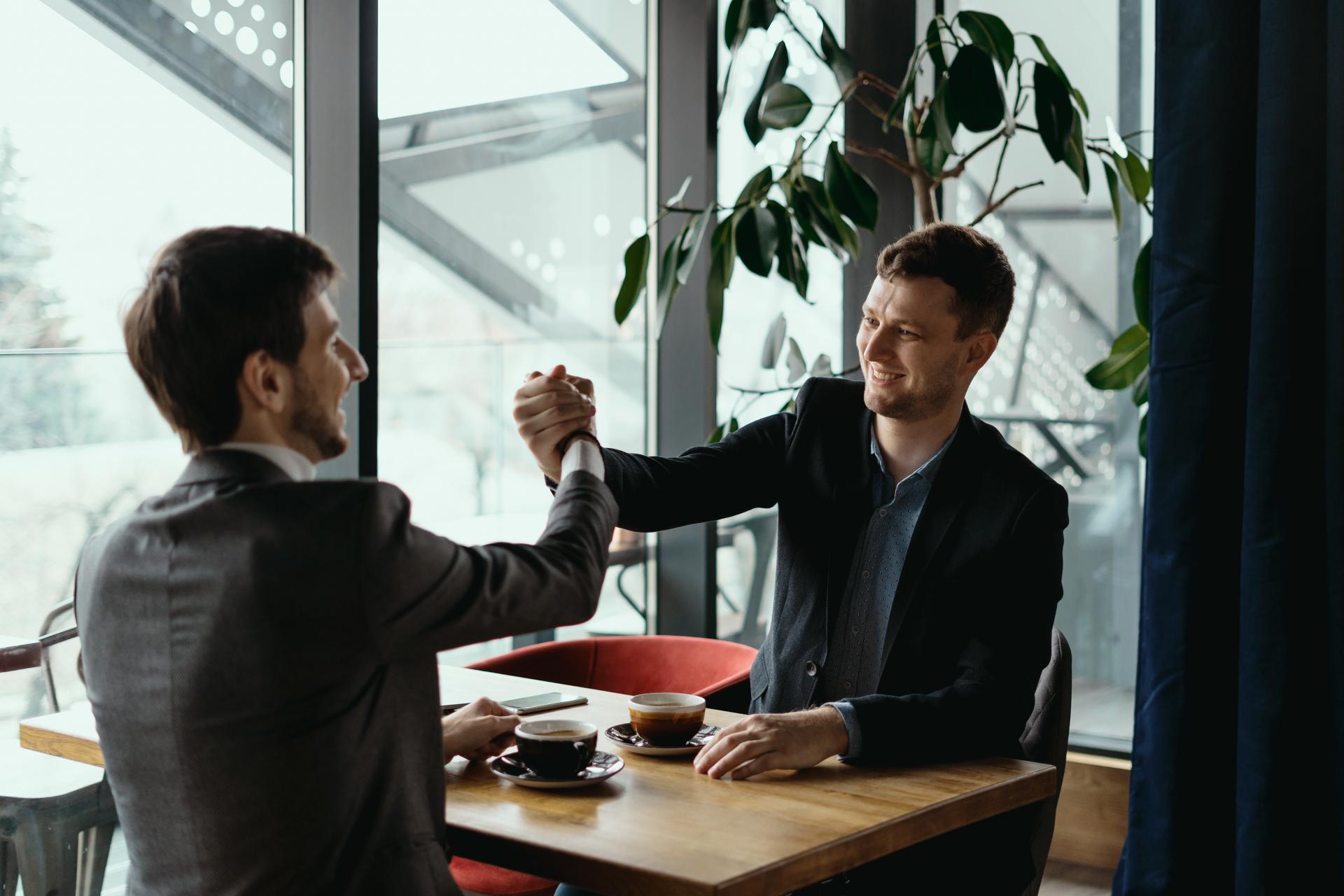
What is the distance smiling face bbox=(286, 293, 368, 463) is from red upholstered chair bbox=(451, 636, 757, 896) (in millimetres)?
1089

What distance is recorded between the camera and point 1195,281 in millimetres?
2512

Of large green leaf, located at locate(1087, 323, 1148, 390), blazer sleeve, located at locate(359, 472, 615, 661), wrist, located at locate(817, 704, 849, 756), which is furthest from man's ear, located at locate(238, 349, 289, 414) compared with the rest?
large green leaf, located at locate(1087, 323, 1148, 390)

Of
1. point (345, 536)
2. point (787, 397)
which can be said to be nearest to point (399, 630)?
point (345, 536)

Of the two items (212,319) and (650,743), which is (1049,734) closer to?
(650,743)

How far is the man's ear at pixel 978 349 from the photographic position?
2.06 m

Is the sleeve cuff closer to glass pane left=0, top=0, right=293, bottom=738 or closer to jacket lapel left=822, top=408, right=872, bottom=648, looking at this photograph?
jacket lapel left=822, top=408, right=872, bottom=648

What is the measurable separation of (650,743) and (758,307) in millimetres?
2305

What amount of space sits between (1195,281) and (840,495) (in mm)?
1024

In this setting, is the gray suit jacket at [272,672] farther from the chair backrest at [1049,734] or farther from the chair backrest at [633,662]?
the chair backrest at [633,662]

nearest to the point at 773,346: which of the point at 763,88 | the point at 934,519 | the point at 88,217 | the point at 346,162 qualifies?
the point at 763,88

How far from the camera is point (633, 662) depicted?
2486 millimetres

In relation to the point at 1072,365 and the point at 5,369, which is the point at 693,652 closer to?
the point at 5,369

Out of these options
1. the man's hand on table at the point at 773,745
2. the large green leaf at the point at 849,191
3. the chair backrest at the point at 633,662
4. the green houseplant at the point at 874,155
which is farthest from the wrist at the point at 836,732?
the large green leaf at the point at 849,191

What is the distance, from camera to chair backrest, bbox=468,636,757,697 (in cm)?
241
